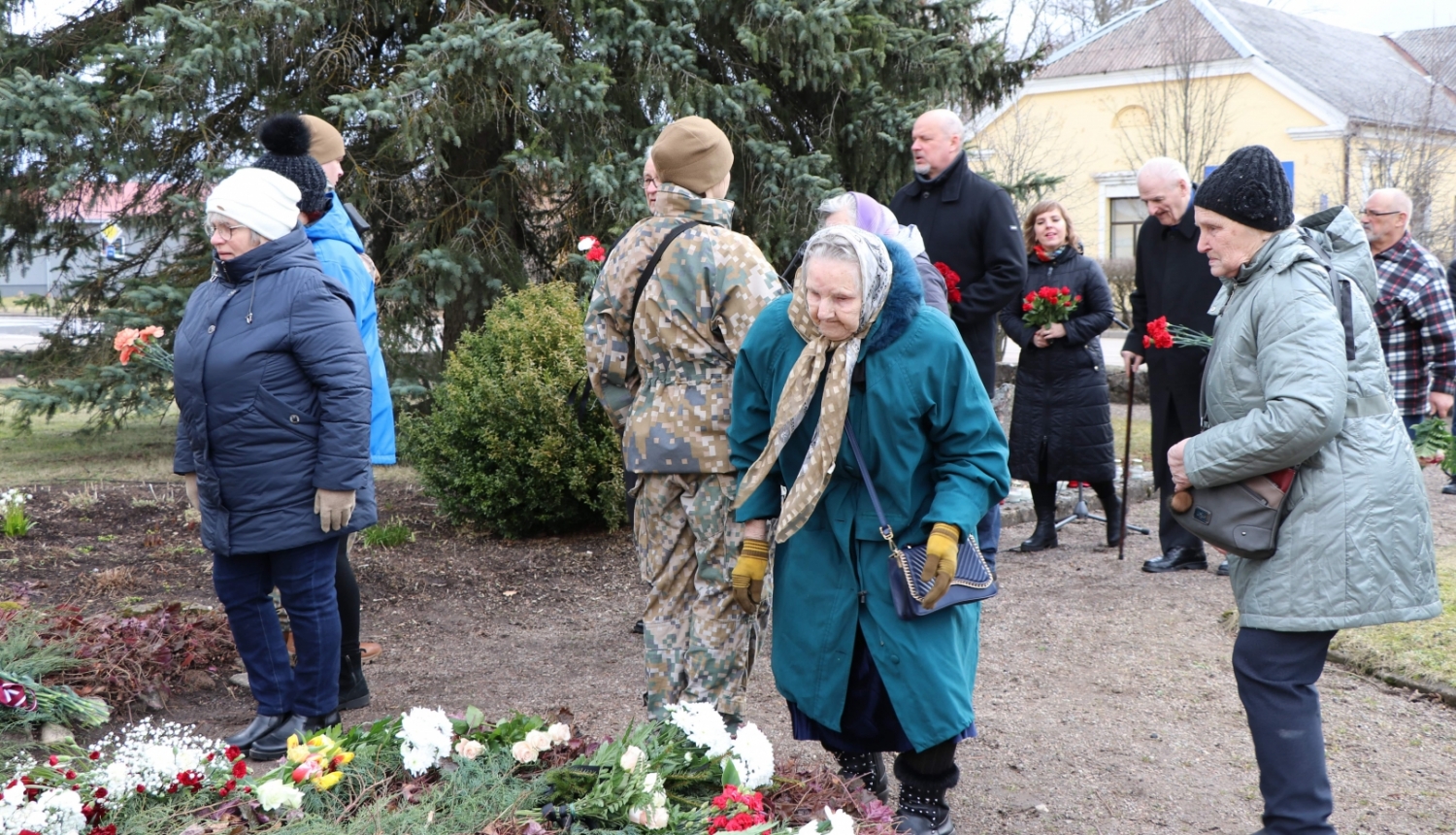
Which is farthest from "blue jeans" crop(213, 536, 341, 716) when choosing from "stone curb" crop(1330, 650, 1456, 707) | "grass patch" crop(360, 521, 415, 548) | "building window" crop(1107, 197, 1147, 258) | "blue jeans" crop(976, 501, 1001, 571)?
"building window" crop(1107, 197, 1147, 258)

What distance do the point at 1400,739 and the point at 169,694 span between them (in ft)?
14.5

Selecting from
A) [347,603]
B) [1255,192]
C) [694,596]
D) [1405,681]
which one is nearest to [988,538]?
[1405,681]

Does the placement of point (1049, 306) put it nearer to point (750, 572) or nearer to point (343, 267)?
point (343, 267)

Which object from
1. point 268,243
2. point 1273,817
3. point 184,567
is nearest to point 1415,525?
point 1273,817

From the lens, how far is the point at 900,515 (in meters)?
3.04

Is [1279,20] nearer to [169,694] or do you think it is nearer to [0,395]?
[0,395]

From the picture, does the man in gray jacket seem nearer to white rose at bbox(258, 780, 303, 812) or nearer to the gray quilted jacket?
the gray quilted jacket

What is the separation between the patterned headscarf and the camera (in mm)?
2949

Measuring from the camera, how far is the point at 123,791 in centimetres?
271

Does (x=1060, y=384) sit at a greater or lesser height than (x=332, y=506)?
lesser

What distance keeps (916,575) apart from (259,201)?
2.33 m

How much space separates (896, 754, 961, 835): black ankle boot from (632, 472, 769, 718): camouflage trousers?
0.70 meters

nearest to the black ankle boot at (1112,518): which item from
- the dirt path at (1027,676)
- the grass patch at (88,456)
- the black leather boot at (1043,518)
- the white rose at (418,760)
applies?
the dirt path at (1027,676)

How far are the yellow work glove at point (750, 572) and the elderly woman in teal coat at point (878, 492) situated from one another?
0.07 m
